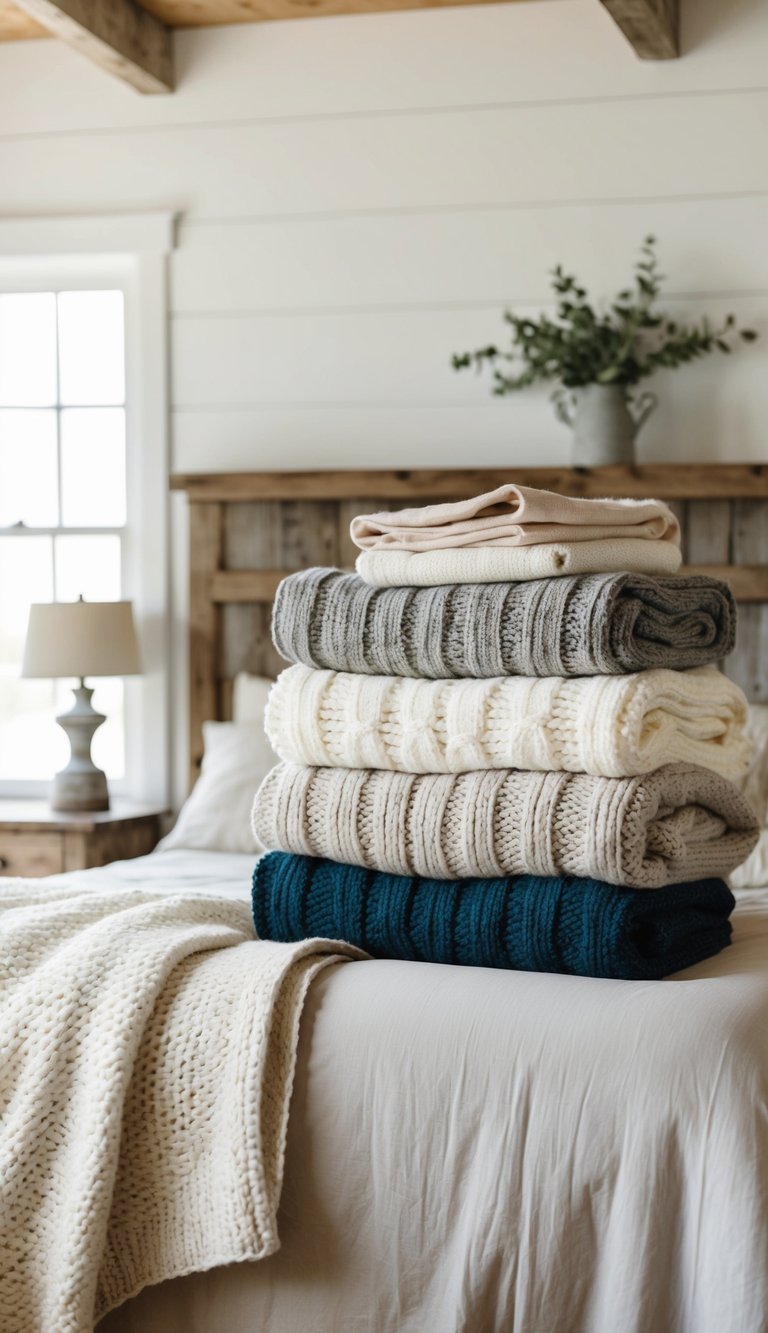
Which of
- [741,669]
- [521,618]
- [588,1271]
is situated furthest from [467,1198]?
[741,669]

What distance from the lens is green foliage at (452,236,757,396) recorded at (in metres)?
3.44

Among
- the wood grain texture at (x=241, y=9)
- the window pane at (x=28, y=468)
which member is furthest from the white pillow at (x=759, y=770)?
the window pane at (x=28, y=468)

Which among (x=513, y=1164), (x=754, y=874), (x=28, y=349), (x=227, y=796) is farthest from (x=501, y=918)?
(x=28, y=349)

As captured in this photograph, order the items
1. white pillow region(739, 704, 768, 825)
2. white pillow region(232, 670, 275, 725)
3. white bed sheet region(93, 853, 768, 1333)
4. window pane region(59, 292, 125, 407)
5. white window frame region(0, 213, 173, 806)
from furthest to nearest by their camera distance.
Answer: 1. window pane region(59, 292, 125, 407)
2. white window frame region(0, 213, 173, 806)
3. white pillow region(232, 670, 275, 725)
4. white pillow region(739, 704, 768, 825)
5. white bed sheet region(93, 853, 768, 1333)

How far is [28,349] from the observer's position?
13.3 feet

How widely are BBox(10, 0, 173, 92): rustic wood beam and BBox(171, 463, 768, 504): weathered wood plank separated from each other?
1017 mm

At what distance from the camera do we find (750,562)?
11.0ft

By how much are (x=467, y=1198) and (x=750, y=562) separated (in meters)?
2.30

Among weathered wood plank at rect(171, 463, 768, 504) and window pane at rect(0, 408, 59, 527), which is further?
window pane at rect(0, 408, 59, 527)

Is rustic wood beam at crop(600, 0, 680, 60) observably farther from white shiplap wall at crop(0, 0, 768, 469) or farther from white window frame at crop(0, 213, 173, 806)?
white window frame at crop(0, 213, 173, 806)

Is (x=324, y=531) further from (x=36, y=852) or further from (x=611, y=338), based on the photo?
(x=36, y=852)

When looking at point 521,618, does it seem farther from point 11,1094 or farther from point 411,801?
point 11,1094

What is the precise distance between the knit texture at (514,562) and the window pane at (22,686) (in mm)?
2566

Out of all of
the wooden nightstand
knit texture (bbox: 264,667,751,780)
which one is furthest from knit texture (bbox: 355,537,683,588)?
the wooden nightstand
